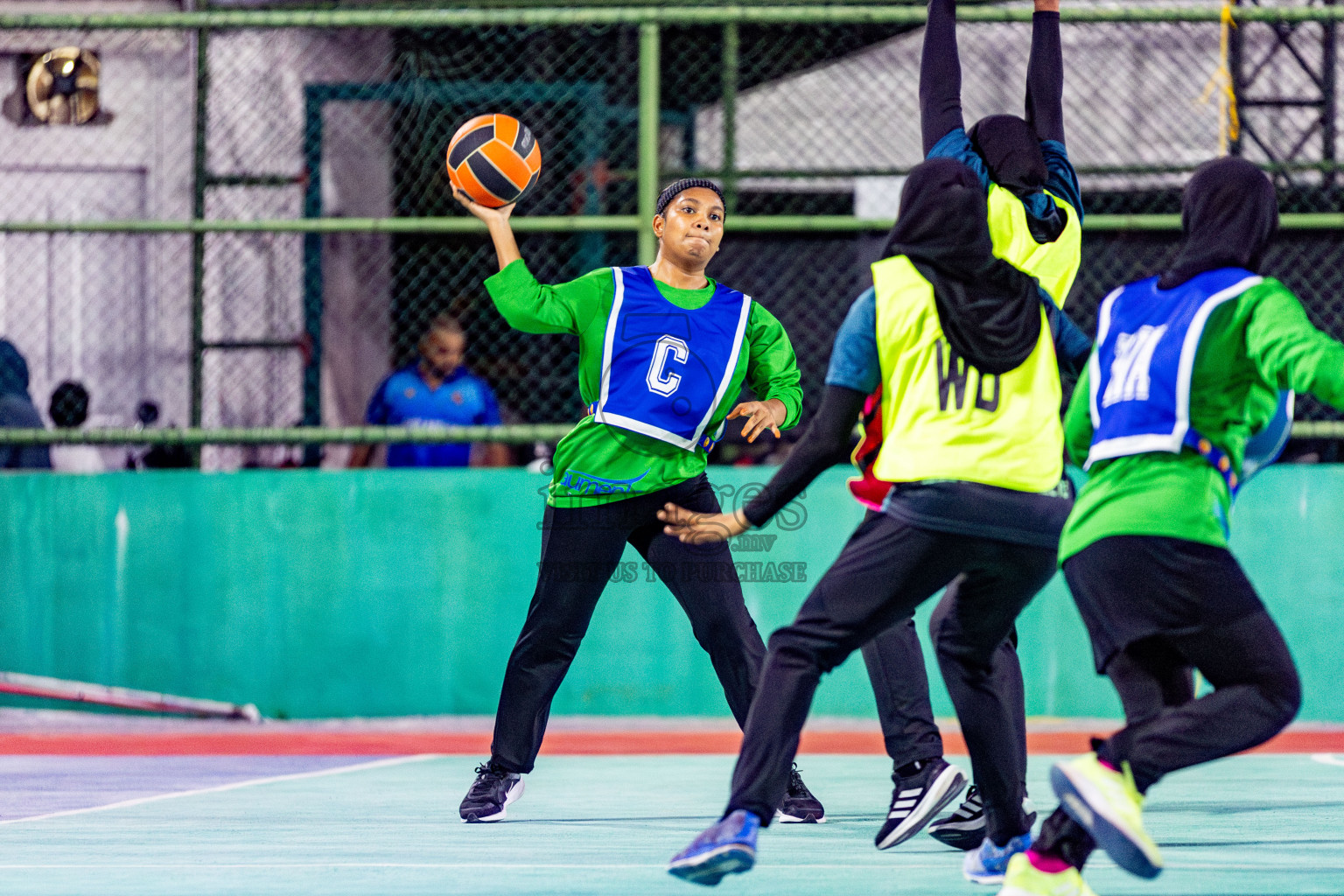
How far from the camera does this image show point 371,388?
440 inches

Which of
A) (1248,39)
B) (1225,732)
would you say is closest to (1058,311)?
(1225,732)

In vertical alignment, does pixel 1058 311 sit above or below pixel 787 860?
above

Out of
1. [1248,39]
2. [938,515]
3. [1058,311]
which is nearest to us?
[938,515]

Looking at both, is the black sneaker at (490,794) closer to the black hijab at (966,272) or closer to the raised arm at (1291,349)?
the black hijab at (966,272)

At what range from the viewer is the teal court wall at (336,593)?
9055 mm

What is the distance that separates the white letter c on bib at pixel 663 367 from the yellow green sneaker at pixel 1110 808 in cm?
230

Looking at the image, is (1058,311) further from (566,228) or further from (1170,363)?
(566,228)

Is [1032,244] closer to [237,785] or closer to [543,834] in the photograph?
[543,834]

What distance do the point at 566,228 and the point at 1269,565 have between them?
13.7 ft

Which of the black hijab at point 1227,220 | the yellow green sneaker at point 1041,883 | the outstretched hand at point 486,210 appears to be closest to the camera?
the yellow green sneaker at point 1041,883

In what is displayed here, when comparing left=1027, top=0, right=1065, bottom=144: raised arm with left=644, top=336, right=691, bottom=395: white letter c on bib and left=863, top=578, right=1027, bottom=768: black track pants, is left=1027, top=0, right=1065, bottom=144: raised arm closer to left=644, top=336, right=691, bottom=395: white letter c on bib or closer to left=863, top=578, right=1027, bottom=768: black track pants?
left=644, top=336, right=691, bottom=395: white letter c on bib

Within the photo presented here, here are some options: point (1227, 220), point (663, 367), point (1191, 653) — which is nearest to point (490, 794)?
point (663, 367)

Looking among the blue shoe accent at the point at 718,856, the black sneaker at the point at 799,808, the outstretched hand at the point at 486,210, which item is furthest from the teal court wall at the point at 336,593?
the blue shoe accent at the point at 718,856

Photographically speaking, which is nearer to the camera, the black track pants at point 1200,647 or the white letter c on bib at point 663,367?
the black track pants at point 1200,647
